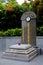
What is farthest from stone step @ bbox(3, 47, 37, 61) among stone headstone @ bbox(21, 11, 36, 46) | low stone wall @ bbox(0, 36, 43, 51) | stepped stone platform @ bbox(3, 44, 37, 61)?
low stone wall @ bbox(0, 36, 43, 51)

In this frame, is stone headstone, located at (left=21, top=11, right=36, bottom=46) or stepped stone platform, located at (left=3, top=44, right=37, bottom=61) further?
stone headstone, located at (left=21, top=11, right=36, bottom=46)

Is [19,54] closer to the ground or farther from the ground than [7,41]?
closer to the ground

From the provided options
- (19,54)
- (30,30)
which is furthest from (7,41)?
(19,54)

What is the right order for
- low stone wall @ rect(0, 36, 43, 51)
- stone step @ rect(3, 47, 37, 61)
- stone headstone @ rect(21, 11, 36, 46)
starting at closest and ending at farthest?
stone step @ rect(3, 47, 37, 61) < stone headstone @ rect(21, 11, 36, 46) < low stone wall @ rect(0, 36, 43, 51)

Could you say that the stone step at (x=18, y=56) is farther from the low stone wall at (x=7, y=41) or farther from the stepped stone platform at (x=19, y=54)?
the low stone wall at (x=7, y=41)

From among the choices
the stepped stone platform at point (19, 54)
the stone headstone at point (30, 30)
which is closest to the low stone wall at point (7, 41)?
the stone headstone at point (30, 30)

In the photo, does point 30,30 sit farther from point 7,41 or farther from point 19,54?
point 19,54

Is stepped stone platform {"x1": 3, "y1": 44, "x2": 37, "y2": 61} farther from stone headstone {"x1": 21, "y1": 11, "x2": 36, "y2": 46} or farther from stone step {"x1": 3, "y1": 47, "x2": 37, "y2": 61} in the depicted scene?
stone headstone {"x1": 21, "y1": 11, "x2": 36, "y2": 46}

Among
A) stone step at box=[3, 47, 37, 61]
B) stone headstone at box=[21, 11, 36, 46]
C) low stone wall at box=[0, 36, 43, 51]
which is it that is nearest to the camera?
stone step at box=[3, 47, 37, 61]

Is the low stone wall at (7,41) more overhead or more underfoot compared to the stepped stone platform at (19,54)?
more overhead

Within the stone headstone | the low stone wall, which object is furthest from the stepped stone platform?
the low stone wall

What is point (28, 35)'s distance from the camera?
11.7m

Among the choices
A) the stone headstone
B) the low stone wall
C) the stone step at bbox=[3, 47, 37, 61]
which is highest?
the stone headstone

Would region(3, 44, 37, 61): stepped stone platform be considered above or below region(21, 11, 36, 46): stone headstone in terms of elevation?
below
